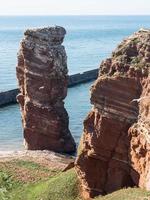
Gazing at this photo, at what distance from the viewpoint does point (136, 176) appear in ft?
118

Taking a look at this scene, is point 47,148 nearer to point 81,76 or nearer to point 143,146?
point 143,146

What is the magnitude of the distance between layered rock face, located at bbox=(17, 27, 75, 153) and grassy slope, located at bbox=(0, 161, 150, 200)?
1112cm

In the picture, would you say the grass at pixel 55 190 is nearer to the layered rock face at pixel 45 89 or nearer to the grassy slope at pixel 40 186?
the grassy slope at pixel 40 186

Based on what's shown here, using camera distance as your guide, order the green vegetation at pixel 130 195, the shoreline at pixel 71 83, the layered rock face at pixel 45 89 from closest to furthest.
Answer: the green vegetation at pixel 130 195 < the layered rock face at pixel 45 89 < the shoreline at pixel 71 83

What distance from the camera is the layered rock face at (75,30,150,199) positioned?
114ft

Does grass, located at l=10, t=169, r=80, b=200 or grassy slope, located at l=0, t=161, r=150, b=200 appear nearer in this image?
grassy slope, located at l=0, t=161, r=150, b=200

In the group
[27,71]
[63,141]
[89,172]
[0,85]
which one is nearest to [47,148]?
[63,141]

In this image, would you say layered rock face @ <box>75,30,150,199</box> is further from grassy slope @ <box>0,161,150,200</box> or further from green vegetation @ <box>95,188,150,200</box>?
grassy slope @ <box>0,161,150,200</box>

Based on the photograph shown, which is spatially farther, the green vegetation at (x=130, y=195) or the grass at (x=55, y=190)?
the grass at (x=55, y=190)

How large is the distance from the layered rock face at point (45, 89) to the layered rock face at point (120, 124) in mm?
23706

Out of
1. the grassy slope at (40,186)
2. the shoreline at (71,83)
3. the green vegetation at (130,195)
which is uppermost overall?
the green vegetation at (130,195)

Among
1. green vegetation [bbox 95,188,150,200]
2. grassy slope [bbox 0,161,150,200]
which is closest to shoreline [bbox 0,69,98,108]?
grassy slope [bbox 0,161,150,200]

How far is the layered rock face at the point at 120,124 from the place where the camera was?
1373 inches

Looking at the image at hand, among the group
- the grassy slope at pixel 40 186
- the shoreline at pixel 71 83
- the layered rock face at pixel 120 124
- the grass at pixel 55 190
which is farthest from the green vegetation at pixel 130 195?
the shoreline at pixel 71 83
